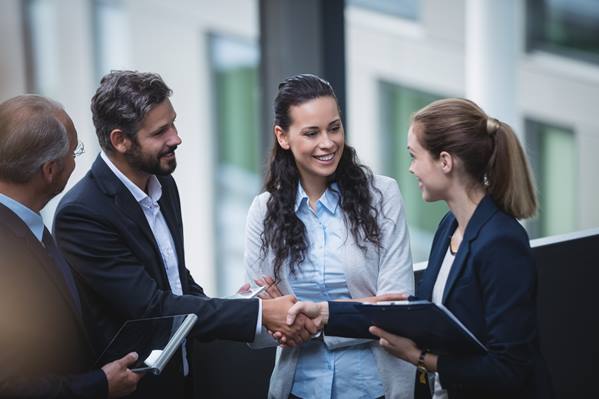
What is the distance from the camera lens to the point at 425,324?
219 centimetres

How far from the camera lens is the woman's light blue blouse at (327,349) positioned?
2492mm

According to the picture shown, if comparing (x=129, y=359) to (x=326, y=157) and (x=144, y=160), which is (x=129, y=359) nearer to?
(x=144, y=160)

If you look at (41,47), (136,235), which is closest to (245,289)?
(136,235)

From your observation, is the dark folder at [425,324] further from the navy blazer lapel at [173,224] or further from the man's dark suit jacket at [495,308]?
the navy blazer lapel at [173,224]

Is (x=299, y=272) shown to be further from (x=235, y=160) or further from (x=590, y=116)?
(x=235, y=160)

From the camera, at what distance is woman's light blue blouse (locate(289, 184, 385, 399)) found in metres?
2.49

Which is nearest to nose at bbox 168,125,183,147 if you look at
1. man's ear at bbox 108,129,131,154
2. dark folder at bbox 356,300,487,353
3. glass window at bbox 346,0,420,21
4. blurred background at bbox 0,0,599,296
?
man's ear at bbox 108,129,131,154

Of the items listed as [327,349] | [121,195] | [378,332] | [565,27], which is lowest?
[327,349]

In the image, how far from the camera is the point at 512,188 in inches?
89.1

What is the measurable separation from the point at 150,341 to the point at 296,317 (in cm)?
43

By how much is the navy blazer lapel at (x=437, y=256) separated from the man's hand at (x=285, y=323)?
314mm

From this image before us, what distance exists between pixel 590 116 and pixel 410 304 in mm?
8719

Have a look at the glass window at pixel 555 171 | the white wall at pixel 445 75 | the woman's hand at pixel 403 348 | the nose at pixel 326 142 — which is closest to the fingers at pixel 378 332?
the woman's hand at pixel 403 348

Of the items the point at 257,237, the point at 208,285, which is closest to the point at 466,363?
the point at 257,237
